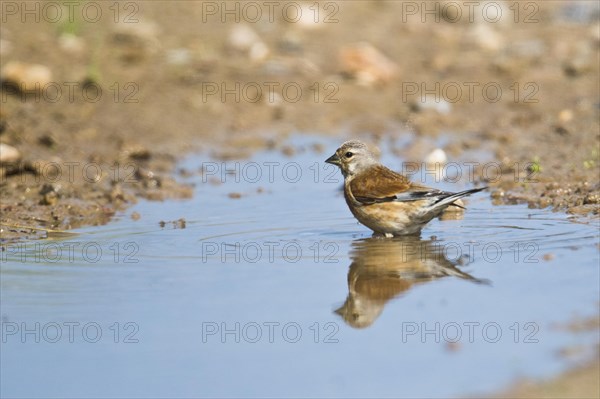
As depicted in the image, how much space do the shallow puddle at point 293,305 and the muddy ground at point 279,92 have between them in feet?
3.65

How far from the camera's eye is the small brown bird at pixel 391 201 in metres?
7.68

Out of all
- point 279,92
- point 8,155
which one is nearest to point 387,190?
point 8,155

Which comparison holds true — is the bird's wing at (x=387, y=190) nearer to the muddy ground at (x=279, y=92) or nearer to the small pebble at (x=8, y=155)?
the muddy ground at (x=279, y=92)

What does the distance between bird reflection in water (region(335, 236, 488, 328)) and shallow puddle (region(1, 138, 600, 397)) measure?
0.02 m

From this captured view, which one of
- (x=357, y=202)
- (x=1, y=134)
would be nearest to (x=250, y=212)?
(x=357, y=202)

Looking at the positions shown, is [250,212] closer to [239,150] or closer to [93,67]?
[239,150]

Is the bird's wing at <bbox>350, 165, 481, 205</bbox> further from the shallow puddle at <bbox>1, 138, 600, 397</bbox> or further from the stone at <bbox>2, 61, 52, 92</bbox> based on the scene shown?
the stone at <bbox>2, 61, 52, 92</bbox>

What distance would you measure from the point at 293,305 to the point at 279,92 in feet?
23.1

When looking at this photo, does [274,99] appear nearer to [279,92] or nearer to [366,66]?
[279,92]

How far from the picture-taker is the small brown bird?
7.68 metres

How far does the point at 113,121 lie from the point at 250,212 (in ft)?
11.0

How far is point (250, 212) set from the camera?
28.5ft

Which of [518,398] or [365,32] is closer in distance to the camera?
[518,398]

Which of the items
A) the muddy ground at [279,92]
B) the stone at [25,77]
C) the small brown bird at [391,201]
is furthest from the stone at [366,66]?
the small brown bird at [391,201]
